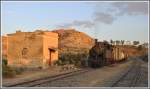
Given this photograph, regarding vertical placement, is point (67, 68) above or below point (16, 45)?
below

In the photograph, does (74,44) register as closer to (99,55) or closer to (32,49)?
(99,55)

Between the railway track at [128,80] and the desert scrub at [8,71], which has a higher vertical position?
the desert scrub at [8,71]

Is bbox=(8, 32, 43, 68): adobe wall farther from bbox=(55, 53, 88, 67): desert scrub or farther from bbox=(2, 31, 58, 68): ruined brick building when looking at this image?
bbox=(55, 53, 88, 67): desert scrub

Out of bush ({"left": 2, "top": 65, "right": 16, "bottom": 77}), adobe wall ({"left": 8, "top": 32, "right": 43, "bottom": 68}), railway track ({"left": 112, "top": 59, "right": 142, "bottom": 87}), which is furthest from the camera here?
adobe wall ({"left": 8, "top": 32, "right": 43, "bottom": 68})

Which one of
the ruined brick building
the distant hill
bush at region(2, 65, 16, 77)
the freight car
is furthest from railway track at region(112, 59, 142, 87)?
the freight car

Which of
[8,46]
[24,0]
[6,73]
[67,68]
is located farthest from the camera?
[67,68]

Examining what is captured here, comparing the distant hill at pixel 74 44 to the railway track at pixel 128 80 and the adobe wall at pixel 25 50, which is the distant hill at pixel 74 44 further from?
the railway track at pixel 128 80

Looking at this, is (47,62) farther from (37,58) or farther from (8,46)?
(8,46)

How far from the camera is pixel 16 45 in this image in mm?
20969

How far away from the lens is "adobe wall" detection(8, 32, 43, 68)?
20406 millimetres

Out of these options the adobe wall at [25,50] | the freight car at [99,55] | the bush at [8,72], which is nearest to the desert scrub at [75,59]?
the freight car at [99,55]

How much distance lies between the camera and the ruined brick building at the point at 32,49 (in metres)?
20.5

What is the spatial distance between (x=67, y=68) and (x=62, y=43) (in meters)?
2.32

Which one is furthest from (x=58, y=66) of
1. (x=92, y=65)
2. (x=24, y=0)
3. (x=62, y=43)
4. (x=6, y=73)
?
(x=24, y=0)
